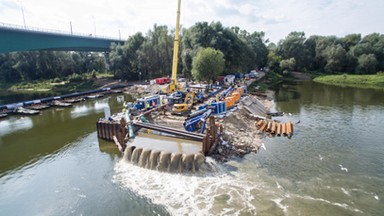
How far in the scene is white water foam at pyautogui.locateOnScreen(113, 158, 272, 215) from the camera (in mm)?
16406

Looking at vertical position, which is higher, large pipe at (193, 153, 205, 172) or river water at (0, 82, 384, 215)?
large pipe at (193, 153, 205, 172)

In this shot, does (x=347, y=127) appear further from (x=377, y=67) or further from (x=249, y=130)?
(x=377, y=67)

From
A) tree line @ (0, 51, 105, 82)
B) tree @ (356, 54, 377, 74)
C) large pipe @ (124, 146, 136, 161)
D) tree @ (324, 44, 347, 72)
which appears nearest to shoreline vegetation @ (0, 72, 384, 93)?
tree line @ (0, 51, 105, 82)

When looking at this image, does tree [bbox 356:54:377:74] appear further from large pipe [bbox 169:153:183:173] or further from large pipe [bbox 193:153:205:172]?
large pipe [bbox 169:153:183:173]

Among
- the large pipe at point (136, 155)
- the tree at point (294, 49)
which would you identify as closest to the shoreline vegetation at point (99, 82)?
the tree at point (294, 49)

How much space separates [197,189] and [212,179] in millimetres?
1810

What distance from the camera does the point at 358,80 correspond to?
7450 centimetres

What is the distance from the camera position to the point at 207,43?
2576 inches

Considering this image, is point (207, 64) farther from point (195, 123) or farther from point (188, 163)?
point (188, 163)

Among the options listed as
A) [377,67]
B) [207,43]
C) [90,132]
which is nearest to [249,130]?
[90,132]

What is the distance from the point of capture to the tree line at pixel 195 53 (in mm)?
68000

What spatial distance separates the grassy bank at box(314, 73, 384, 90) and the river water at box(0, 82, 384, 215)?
47207 mm

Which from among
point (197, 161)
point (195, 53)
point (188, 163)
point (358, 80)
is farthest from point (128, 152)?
point (358, 80)

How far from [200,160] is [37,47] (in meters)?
55.2
